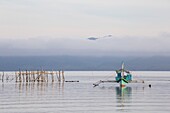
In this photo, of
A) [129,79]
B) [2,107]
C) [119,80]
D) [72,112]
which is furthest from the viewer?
[129,79]

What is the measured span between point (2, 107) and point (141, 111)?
53.1ft

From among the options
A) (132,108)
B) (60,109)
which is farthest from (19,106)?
(132,108)

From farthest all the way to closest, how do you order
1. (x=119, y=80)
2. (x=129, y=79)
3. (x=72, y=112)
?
(x=129, y=79)
(x=119, y=80)
(x=72, y=112)

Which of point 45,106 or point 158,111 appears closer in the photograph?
point 158,111

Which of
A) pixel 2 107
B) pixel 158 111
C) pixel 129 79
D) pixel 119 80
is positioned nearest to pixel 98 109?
pixel 158 111

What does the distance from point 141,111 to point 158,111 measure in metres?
1.89

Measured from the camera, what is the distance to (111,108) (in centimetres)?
5578

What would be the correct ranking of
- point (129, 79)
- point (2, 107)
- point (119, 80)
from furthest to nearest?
1. point (129, 79)
2. point (119, 80)
3. point (2, 107)

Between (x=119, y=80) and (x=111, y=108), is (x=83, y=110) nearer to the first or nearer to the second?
(x=111, y=108)

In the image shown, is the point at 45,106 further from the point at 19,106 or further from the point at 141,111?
the point at 141,111

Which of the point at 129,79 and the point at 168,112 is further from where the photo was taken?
the point at 129,79

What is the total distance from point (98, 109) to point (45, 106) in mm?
6982

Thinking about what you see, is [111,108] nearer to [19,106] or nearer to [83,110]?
[83,110]

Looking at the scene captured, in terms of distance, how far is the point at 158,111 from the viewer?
52.6 m
